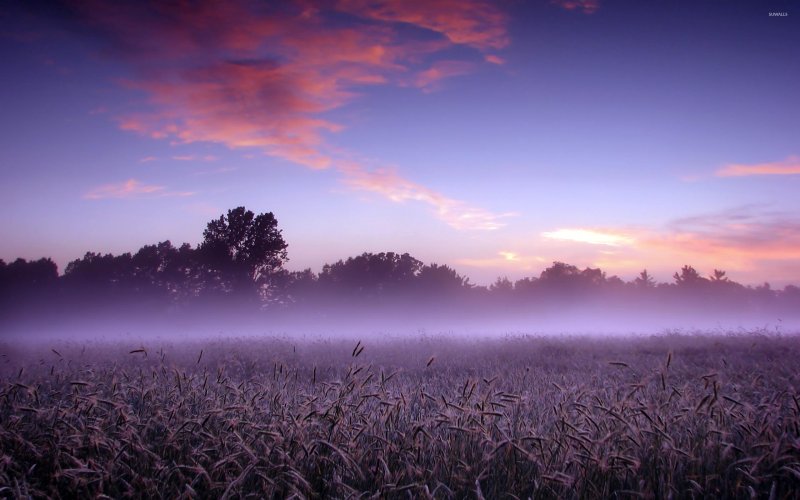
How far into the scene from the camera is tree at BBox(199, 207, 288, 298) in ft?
181

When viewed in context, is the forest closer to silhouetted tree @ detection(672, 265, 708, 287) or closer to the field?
silhouetted tree @ detection(672, 265, 708, 287)

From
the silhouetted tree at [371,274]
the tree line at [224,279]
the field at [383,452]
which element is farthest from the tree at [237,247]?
the field at [383,452]

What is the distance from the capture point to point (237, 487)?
2.99 m

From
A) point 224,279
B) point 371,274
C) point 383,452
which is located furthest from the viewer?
point 371,274

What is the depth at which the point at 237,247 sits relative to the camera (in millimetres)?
55781

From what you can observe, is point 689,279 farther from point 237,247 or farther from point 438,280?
point 237,247

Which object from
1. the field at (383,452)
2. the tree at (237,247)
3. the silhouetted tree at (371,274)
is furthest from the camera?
the silhouetted tree at (371,274)

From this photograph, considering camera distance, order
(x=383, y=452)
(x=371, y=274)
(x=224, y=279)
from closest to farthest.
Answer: (x=383, y=452) → (x=224, y=279) → (x=371, y=274)

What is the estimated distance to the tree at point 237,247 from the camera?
2172 inches

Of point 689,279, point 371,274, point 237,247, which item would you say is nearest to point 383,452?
point 237,247

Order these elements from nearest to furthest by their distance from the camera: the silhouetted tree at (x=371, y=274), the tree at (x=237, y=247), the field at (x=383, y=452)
Answer: 1. the field at (x=383, y=452)
2. the tree at (x=237, y=247)
3. the silhouetted tree at (x=371, y=274)

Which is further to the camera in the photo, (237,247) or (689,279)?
(689,279)

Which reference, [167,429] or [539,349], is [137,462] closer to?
[167,429]

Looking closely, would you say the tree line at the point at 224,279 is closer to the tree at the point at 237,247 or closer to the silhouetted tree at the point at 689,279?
the tree at the point at 237,247
